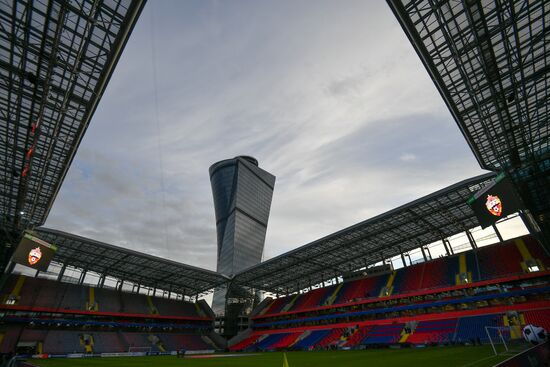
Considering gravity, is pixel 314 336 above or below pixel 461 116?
below

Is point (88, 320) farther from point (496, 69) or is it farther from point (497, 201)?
point (496, 69)

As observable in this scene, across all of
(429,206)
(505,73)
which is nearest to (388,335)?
(429,206)

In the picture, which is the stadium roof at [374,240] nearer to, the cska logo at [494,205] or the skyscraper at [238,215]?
the cska logo at [494,205]

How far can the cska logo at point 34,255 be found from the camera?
91.3 feet

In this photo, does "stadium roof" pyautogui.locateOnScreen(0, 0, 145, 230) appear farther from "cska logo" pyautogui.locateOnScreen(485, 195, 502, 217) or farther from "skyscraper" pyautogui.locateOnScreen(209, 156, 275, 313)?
"skyscraper" pyautogui.locateOnScreen(209, 156, 275, 313)

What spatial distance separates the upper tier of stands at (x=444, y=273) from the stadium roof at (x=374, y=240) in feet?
12.7

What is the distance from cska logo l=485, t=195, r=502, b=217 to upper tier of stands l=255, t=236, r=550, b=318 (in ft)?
59.6

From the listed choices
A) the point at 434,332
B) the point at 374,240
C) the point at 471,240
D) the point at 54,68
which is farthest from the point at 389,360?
the point at 471,240

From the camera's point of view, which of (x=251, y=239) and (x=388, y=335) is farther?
(x=251, y=239)

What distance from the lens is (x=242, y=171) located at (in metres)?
146

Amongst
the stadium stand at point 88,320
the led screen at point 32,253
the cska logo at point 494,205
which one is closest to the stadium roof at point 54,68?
the led screen at point 32,253

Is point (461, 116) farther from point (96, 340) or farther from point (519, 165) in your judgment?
point (96, 340)

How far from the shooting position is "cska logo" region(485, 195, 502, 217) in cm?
2467

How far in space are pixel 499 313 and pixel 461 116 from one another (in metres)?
26.6
